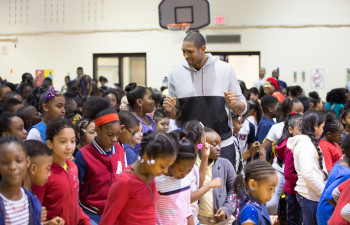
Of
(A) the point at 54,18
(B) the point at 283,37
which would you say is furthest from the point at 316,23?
(A) the point at 54,18

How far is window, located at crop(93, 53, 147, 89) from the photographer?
49.4ft

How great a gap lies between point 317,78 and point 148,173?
474 inches

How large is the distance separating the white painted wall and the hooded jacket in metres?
10.5

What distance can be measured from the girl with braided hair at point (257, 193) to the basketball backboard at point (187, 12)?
9350mm

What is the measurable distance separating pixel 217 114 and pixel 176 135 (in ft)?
3.17

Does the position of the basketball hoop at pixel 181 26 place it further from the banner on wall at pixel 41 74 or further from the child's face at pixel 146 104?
the child's face at pixel 146 104

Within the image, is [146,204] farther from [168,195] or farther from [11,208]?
[11,208]

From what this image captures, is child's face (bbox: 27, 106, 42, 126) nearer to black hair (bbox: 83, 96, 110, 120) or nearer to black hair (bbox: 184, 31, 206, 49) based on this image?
black hair (bbox: 83, 96, 110, 120)

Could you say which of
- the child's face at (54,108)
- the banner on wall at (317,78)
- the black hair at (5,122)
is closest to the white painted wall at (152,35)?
the banner on wall at (317,78)

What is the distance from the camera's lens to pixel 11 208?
87.5 inches

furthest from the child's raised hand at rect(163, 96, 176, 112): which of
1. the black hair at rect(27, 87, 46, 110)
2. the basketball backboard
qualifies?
the basketball backboard

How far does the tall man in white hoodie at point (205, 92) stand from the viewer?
377 cm

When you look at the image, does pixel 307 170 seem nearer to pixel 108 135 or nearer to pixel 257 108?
pixel 108 135

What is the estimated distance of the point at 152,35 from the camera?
14656 millimetres
